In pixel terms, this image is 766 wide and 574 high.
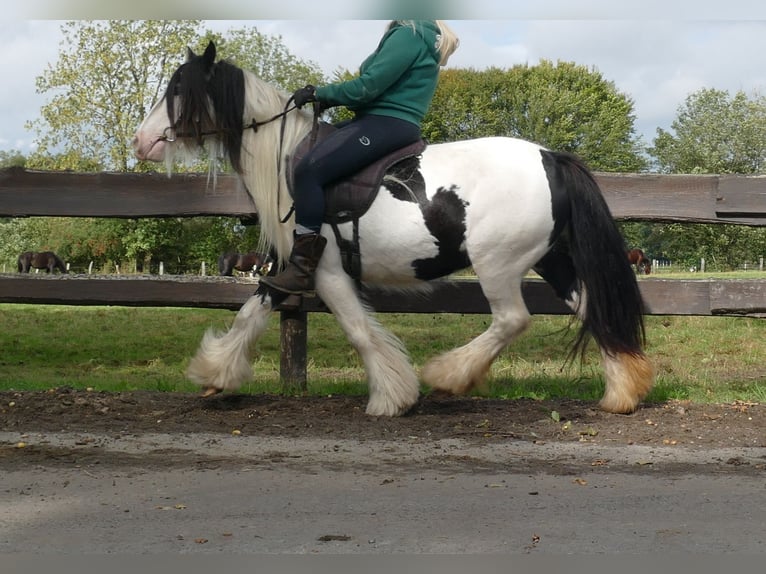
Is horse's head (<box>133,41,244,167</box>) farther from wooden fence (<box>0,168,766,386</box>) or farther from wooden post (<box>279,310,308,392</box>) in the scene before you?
wooden post (<box>279,310,308,392</box>)

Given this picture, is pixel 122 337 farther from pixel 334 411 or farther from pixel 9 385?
pixel 334 411

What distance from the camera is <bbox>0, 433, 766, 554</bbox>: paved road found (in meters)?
3.29

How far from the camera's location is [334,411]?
5902mm

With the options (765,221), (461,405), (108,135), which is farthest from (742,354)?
(108,135)

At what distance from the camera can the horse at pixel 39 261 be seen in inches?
710

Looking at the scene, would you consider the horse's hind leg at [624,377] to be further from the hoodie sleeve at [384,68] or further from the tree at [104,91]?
the tree at [104,91]

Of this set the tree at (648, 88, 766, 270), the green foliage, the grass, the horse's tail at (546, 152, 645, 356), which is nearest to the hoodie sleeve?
the horse's tail at (546, 152, 645, 356)

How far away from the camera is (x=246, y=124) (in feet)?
19.8

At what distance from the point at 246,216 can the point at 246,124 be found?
4.57 ft

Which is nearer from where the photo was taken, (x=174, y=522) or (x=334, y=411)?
(x=174, y=522)

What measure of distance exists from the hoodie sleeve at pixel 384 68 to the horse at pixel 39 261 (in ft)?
43.2

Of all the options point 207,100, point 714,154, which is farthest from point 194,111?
point 714,154

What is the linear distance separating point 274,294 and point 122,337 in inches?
276

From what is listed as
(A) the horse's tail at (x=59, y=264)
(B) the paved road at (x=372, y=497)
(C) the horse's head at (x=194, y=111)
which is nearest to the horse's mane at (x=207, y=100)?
(C) the horse's head at (x=194, y=111)
